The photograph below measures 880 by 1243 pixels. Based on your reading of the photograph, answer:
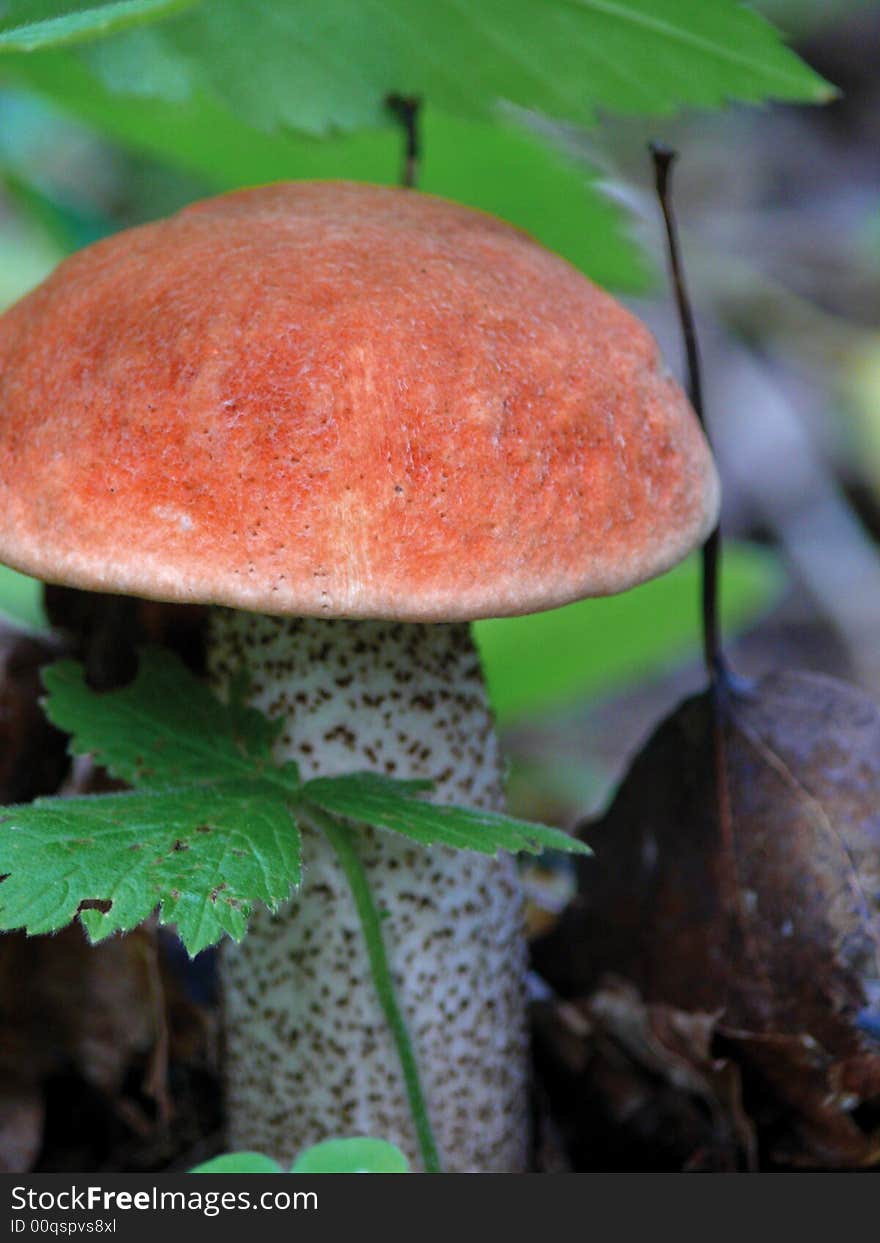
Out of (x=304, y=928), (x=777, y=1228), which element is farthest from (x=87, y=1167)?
(x=777, y=1228)

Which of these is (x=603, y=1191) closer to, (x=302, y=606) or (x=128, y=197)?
(x=302, y=606)

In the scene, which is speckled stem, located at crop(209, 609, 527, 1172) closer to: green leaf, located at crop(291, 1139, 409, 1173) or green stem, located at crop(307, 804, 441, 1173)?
green stem, located at crop(307, 804, 441, 1173)

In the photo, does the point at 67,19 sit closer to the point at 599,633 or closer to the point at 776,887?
the point at 776,887

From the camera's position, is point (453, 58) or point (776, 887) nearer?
point (453, 58)

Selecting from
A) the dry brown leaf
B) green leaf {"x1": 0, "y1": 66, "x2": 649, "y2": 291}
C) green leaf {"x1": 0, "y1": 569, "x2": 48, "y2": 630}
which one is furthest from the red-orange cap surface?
green leaf {"x1": 0, "y1": 569, "x2": 48, "y2": 630}

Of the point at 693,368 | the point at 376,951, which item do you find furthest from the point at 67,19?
the point at 376,951

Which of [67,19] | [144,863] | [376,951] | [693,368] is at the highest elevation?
[67,19]
